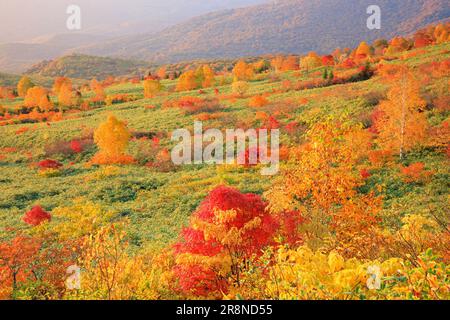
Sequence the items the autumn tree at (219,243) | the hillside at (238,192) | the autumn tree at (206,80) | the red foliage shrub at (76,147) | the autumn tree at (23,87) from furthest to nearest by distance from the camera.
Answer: the autumn tree at (23,87), the autumn tree at (206,80), the red foliage shrub at (76,147), the autumn tree at (219,243), the hillside at (238,192)

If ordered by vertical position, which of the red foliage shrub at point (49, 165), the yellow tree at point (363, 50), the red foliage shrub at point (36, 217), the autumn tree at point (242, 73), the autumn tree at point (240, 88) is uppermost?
the yellow tree at point (363, 50)

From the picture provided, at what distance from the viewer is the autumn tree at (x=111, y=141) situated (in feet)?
152

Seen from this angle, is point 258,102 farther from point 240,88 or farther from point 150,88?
point 150,88

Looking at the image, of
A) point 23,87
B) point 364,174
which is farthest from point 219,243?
point 23,87

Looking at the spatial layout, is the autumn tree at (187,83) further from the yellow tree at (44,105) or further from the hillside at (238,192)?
the yellow tree at (44,105)

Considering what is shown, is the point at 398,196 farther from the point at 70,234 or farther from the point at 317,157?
the point at 70,234

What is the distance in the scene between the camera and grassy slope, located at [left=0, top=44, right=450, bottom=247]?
27766 millimetres

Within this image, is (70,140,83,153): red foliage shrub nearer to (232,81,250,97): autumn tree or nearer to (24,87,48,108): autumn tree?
(232,81,250,97): autumn tree

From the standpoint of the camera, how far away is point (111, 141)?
4656cm

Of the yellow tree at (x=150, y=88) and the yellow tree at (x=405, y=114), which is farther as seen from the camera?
the yellow tree at (x=150, y=88)

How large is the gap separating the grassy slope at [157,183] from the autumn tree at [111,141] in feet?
7.70

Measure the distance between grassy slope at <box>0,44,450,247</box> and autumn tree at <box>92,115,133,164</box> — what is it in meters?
2.35

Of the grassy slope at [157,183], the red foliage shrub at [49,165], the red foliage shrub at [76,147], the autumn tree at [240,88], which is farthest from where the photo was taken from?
the autumn tree at [240,88]

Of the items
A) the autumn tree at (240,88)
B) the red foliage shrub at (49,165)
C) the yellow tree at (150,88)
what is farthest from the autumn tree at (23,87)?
the red foliage shrub at (49,165)
